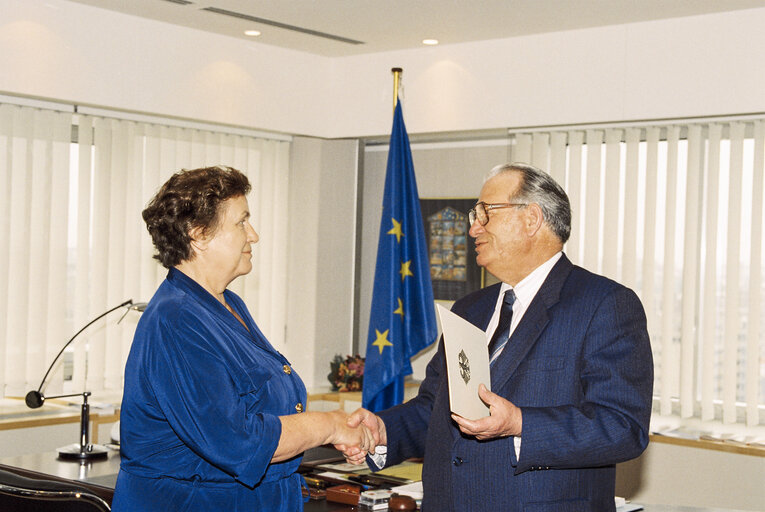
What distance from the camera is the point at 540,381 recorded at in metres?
2.35

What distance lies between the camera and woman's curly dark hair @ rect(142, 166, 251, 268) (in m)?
2.41

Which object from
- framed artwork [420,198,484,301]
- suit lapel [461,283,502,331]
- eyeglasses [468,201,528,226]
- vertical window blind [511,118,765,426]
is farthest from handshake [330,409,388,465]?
framed artwork [420,198,484,301]

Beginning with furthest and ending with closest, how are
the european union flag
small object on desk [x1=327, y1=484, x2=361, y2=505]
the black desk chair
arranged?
the european union flag < small object on desk [x1=327, y1=484, x2=361, y2=505] < the black desk chair

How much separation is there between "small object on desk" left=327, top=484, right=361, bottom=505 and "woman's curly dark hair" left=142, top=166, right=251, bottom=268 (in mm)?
985

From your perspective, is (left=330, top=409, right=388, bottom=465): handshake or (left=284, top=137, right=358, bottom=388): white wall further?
(left=284, top=137, right=358, bottom=388): white wall

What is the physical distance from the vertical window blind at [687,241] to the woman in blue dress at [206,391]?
10.2ft

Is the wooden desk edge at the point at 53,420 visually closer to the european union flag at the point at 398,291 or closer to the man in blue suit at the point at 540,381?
the european union flag at the point at 398,291

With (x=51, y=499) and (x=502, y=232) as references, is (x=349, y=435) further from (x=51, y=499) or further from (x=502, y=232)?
(x=51, y=499)

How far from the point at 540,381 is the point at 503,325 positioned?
8.8 inches

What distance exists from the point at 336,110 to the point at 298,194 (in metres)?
0.63

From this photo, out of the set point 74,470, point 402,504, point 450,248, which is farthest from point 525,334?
point 450,248

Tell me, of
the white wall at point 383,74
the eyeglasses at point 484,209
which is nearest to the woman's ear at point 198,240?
the eyeglasses at point 484,209

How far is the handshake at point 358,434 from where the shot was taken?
2.56m

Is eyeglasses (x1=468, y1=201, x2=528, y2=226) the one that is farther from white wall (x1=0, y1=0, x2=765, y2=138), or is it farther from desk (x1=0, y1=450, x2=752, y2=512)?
white wall (x1=0, y1=0, x2=765, y2=138)
